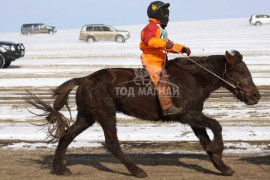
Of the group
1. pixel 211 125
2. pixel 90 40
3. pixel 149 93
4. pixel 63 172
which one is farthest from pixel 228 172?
pixel 90 40

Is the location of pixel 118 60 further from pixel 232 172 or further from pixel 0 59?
pixel 232 172

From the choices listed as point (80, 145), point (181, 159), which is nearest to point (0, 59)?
point (80, 145)

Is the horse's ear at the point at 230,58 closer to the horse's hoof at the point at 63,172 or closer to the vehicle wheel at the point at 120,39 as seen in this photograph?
the horse's hoof at the point at 63,172

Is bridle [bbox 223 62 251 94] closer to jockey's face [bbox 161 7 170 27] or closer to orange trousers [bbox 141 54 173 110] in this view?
orange trousers [bbox 141 54 173 110]

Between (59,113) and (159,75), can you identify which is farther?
(59,113)

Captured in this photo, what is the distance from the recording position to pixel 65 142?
778 cm

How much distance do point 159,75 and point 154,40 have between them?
21.0 inches

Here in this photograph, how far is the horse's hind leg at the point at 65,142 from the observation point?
7.64 metres

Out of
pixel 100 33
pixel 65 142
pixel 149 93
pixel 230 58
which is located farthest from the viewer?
pixel 100 33

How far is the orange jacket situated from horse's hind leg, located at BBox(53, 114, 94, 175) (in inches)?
52.3

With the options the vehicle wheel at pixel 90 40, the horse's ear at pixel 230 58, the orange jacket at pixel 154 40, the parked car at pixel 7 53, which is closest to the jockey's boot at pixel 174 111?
the orange jacket at pixel 154 40

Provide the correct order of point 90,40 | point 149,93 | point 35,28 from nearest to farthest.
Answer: point 149,93 < point 90,40 < point 35,28

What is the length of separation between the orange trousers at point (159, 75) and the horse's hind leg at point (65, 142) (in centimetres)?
109

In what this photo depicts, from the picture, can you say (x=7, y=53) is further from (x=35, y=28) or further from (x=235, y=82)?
(x=35, y=28)
